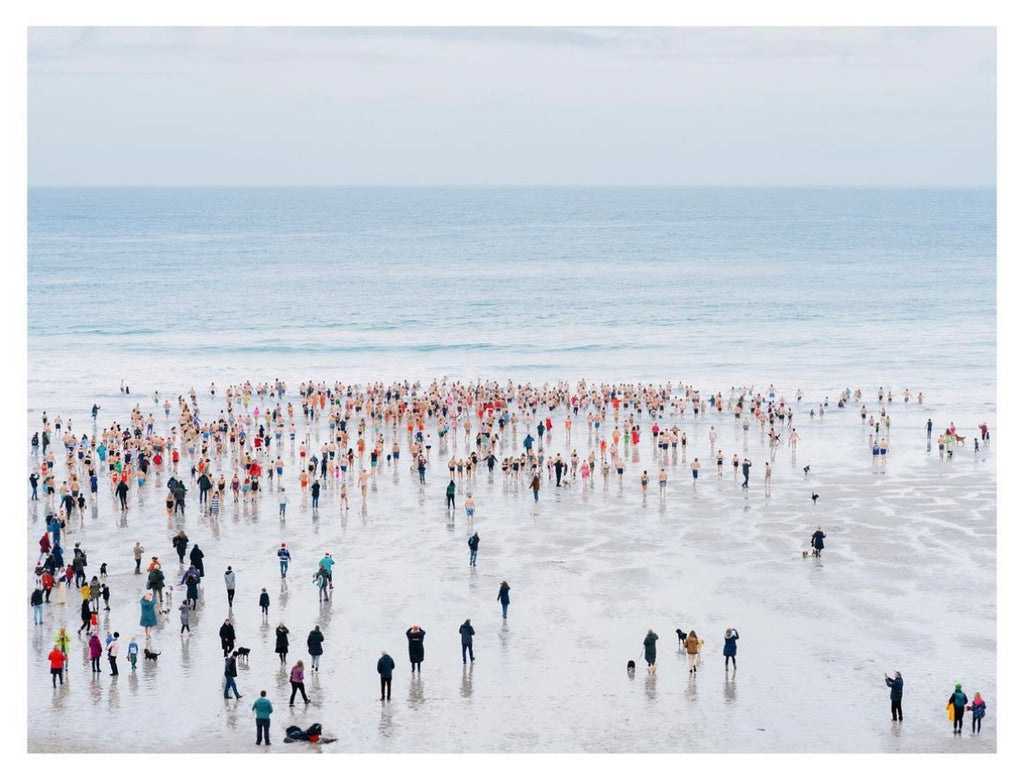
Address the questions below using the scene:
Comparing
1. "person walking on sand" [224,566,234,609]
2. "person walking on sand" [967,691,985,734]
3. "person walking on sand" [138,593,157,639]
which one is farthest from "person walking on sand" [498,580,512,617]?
"person walking on sand" [967,691,985,734]

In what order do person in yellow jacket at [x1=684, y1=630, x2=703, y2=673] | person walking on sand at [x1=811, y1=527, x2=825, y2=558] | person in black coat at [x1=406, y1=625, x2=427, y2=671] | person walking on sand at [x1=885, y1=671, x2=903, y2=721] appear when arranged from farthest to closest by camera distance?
1. person walking on sand at [x1=811, y1=527, x2=825, y2=558]
2. person in yellow jacket at [x1=684, y1=630, x2=703, y2=673]
3. person in black coat at [x1=406, y1=625, x2=427, y2=671]
4. person walking on sand at [x1=885, y1=671, x2=903, y2=721]

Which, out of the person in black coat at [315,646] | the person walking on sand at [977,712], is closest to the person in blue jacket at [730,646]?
the person walking on sand at [977,712]

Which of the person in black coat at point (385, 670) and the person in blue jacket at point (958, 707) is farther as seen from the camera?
the person in black coat at point (385, 670)

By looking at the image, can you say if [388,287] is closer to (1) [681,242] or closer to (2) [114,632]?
(1) [681,242]

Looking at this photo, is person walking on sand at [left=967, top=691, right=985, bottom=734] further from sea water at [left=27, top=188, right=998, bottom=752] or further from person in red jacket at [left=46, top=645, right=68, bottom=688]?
person in red jacket at [left=46, top=645, right=68, bottom=688]

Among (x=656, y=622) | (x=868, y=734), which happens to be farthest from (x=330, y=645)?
(x=868, y=734)

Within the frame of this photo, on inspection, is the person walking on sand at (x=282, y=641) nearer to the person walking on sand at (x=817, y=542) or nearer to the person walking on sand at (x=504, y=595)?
the person walking on sand at (x=504, y=595)
